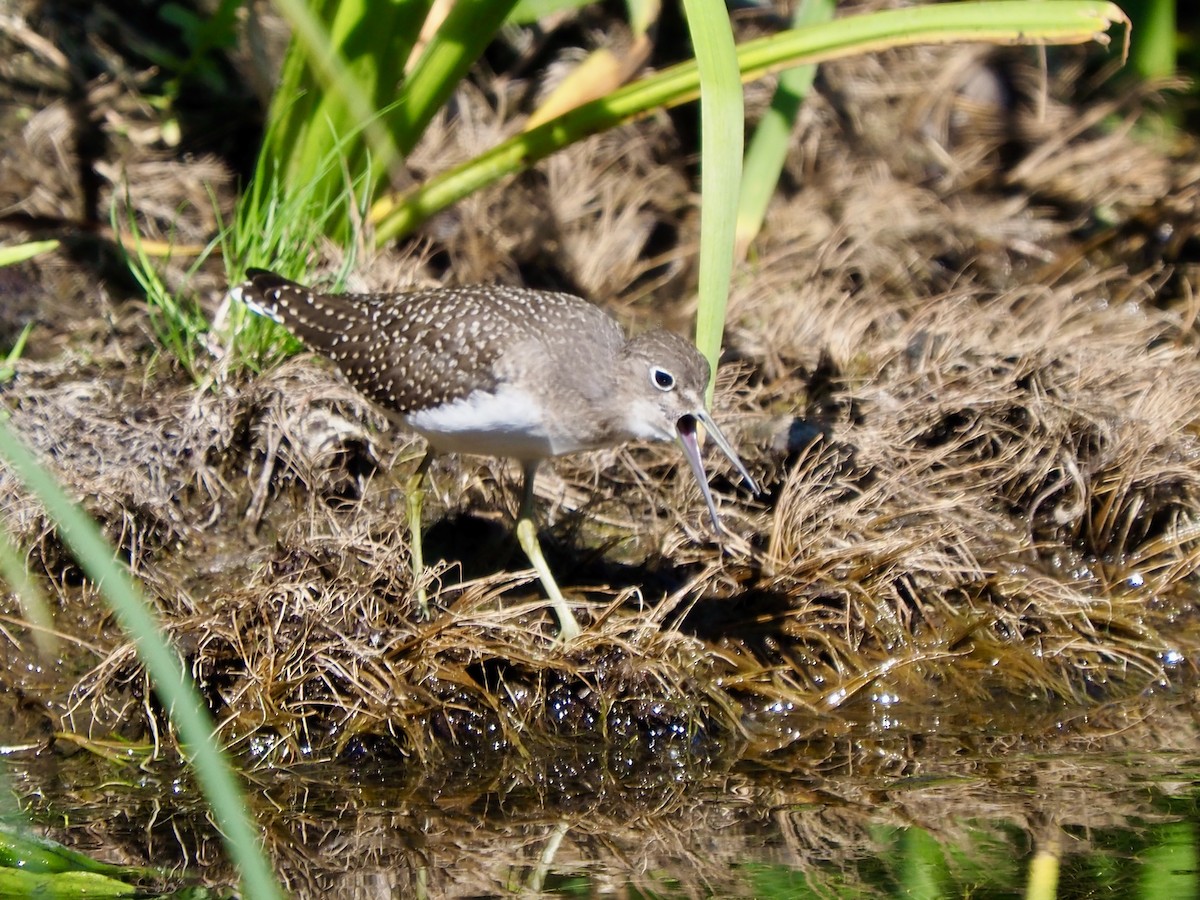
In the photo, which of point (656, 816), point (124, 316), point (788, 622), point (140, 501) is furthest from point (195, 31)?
point (656, 816)

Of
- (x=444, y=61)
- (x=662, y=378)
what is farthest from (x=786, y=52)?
(x=662, y=378)

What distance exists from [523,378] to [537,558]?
2.66 ft

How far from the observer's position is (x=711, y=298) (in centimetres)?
494

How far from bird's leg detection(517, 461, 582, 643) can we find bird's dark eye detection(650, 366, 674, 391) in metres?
0.80

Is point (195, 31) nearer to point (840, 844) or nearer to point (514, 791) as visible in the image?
point (514, 791)

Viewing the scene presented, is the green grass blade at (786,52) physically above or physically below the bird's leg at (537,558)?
above

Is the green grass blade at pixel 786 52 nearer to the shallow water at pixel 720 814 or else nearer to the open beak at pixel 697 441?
the open beak at pixel 697 441

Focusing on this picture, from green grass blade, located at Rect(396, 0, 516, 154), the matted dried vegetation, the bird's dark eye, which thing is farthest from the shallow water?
green grass blade, located at Rect(396, 0, 516, 154)

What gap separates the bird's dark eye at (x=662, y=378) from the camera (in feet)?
16.9

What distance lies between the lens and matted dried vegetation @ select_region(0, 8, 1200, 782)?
5223mm

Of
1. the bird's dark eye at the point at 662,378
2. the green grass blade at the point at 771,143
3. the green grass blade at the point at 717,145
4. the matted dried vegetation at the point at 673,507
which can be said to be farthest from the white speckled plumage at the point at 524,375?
the green grass blade at the point at 771,143

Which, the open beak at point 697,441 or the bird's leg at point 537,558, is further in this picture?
the bird's leg at point 537,558

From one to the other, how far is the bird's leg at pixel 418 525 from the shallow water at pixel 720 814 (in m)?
0.69

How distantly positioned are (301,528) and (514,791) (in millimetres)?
1613
